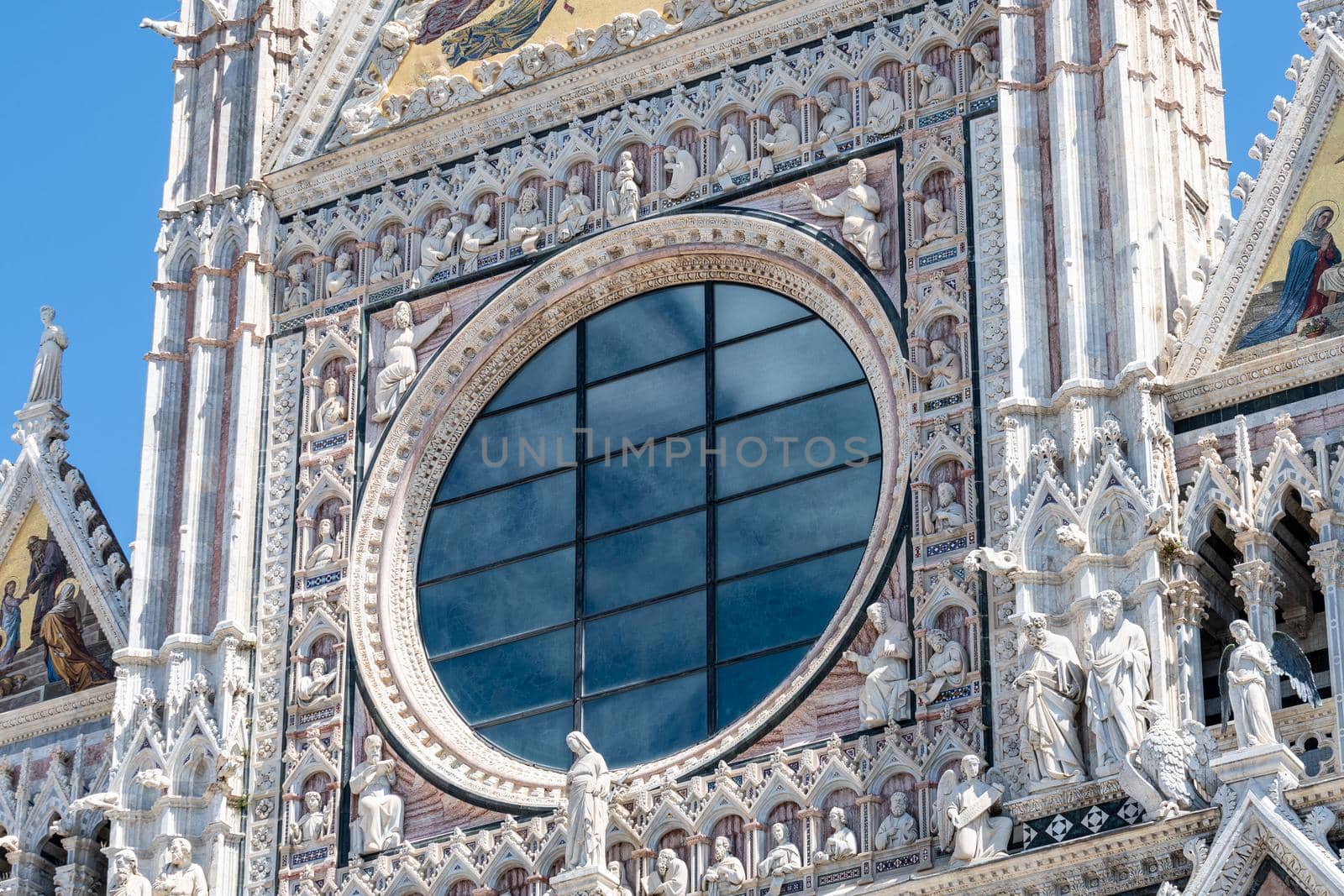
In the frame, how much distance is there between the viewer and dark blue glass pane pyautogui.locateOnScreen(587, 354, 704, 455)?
2402cm

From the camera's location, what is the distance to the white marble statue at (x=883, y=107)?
24016 mm

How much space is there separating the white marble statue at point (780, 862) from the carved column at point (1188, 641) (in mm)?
2638

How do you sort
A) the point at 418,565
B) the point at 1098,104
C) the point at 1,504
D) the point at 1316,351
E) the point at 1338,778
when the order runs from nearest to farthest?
the point at 1338,778, the point at 1316,351, the point at 1098,104, the point at 418,565, the point at 1,504

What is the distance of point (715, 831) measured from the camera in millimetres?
21922

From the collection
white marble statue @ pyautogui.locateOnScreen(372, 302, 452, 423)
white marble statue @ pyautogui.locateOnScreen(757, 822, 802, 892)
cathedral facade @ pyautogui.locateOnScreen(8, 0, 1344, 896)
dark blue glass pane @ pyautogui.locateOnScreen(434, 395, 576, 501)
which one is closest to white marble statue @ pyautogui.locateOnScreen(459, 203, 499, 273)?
cathedral facade @ pyautogui.locateOnScreen(8, 0, 1344, 896)

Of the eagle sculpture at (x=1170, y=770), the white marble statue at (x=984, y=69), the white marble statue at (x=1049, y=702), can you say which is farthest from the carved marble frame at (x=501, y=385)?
the eagle sculpture at (x=1170, y=770)

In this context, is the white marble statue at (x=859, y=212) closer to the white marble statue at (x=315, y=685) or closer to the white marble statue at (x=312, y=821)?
the white marble statue at (x=315, y=685)

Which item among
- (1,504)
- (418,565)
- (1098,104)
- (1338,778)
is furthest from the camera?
(1,504)

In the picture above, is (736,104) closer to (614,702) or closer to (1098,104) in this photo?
(1098,104)

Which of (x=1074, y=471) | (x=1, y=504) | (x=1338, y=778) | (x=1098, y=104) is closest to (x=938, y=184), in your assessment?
(x=1098, y=104)

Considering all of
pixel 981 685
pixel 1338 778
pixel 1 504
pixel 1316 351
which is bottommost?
pixel 1338 778

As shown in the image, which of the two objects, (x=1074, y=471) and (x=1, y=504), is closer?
(x=1074, y=471)

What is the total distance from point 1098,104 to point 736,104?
306 cm

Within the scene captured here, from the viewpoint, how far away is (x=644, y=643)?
2317 centimetres
